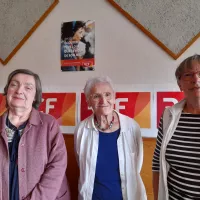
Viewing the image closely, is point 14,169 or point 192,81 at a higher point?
point 192,81

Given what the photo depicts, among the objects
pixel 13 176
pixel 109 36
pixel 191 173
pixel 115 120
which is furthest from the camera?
pixel 109 36

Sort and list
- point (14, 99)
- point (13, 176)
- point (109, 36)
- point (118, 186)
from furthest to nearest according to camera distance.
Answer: point (109, 36)
point (118, 186)
point (14, 99)
point (13, 176)

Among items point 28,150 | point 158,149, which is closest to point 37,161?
point 28,150

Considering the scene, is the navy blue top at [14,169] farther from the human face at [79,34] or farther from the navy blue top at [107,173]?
the human face at [79,34]

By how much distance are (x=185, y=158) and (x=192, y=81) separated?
0.38 metres

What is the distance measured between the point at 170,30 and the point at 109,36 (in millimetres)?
467

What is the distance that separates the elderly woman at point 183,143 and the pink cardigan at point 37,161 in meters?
0.58

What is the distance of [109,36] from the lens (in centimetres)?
175

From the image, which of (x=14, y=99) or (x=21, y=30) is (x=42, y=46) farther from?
(x=14, y=99)

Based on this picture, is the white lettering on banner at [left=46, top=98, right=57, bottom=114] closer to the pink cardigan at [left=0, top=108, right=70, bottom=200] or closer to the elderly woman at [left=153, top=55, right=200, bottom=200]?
the pink cardigan at [left=0, top=108, right=70, bottom=200]

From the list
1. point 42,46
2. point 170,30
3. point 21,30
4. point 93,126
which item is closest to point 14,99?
point 93,126

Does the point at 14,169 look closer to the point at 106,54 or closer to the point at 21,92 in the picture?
the point at 21,92

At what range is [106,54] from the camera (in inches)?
69.0

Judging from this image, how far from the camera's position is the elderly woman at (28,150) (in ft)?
3.77
